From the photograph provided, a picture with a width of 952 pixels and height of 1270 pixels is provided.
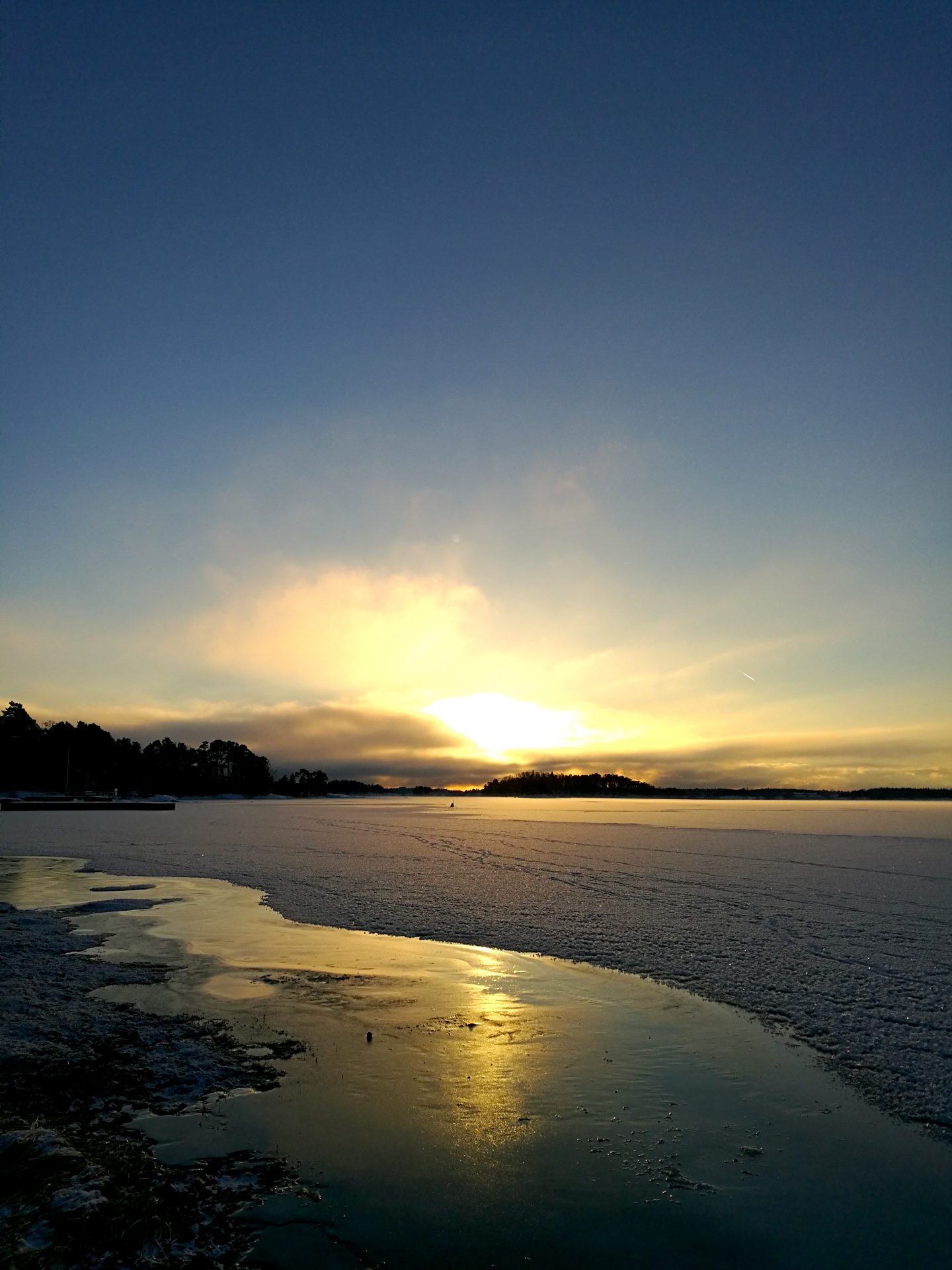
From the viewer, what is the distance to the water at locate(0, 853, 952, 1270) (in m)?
5.04

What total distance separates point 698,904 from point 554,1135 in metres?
12.3

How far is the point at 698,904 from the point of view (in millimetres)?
17672

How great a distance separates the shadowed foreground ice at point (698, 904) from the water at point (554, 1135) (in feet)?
3.75

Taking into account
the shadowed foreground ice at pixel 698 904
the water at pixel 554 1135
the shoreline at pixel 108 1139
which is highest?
the shadowed foreground ice at pixel 698 904

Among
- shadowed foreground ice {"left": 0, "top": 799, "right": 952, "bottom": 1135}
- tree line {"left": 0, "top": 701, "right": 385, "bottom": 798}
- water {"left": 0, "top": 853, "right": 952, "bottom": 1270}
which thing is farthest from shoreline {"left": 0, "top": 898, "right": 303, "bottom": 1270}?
tree line {"left": 0, "top": 701, "right": 385, "bottom": 798}

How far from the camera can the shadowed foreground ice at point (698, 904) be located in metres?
9.45

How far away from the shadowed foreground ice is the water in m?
1.14

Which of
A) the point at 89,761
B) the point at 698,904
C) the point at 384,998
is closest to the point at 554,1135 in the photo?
the point at 384,998

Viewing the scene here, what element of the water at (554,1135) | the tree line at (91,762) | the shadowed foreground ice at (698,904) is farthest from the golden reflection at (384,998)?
the tree line at (91,762)

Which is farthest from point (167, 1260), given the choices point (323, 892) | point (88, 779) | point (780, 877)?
point (88, 779)

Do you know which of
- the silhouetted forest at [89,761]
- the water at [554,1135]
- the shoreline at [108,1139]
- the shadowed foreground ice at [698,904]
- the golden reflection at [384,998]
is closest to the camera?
the shoreline at [108,1139]

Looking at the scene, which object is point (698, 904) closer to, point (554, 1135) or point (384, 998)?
point (384, 998)

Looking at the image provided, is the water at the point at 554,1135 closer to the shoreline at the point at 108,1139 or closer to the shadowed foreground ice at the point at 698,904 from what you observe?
the shoreline at the point at 108,1139

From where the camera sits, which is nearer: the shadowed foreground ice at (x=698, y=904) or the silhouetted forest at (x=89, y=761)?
the shadowed foreground ice at (x=698, y=904)
